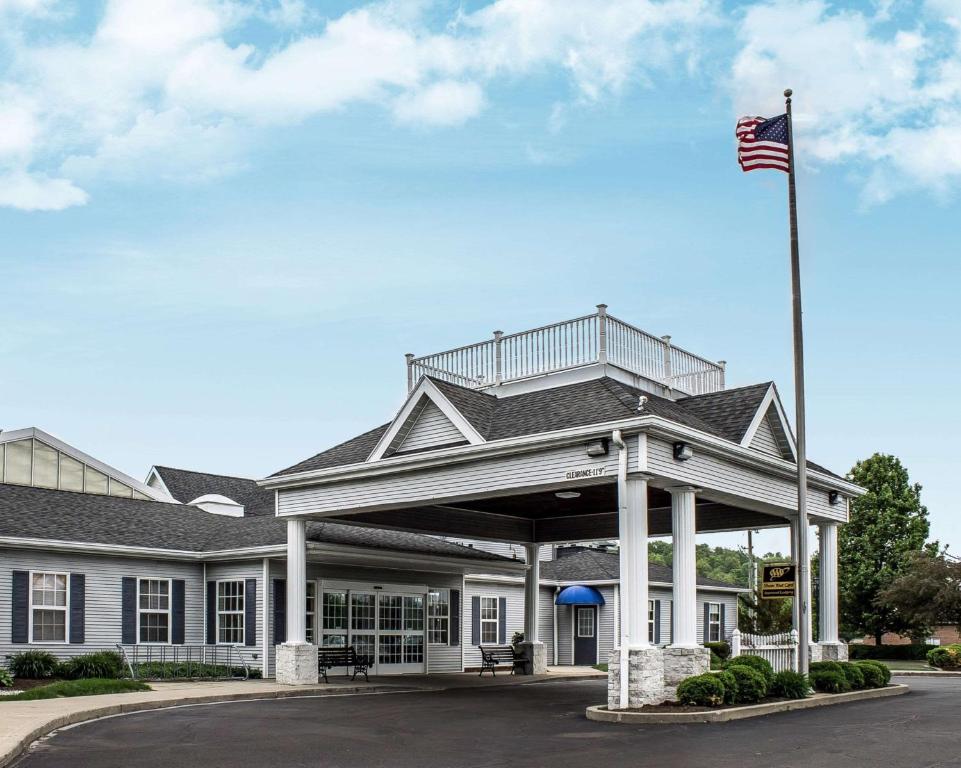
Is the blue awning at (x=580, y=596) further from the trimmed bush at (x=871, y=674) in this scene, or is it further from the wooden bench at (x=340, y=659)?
the trimmed bush at (x=871, y=674)

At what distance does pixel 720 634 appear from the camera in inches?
1706

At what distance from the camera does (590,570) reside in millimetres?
39781

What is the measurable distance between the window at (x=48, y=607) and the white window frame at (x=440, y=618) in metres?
9.88

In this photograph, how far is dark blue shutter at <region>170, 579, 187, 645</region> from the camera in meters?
28.0

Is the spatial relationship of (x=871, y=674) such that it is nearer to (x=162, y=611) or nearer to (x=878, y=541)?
(x=162, y=611)

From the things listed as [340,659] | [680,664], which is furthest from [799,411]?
[340,659]

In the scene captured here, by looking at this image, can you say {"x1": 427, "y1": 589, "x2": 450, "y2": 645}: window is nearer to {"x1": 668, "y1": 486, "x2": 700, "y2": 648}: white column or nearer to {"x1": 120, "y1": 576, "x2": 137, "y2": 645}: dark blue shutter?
{"x1": 120, "y1": 576, "x2": 137, "y2": 645}: dark blue shutter

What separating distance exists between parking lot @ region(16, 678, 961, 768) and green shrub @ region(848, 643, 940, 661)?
2616 cm

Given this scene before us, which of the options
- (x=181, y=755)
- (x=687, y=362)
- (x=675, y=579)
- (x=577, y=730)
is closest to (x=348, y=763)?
(x=181, y=755)

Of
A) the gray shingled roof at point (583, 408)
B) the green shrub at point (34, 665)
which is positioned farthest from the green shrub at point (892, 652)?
the green shrub at point (34, 665)

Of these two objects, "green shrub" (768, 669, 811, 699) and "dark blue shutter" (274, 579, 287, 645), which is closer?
"green shrub" (768, 669, 811, 699)

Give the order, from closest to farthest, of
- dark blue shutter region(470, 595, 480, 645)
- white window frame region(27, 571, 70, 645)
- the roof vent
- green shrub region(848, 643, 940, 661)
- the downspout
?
1. the downspout
2. white window frame region(27, 571, 70, 645)
3. dark blue shutter region(470, 595, 480, 645)
4. the roof vent
5. green shrub region(848, 643, 940, 661)

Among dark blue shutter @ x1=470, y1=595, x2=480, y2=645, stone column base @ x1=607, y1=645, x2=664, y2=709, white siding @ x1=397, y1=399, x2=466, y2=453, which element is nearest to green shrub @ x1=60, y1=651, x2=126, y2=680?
white siding @ x1=397, y1=399, x2=466, y2=453

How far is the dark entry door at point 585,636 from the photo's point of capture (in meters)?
39.6
